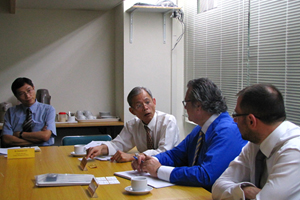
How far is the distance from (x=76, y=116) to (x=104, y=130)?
1.54ft

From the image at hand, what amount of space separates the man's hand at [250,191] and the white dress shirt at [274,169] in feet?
0.08

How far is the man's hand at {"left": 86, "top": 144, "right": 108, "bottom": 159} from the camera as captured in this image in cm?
276

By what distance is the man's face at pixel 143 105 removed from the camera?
2.92 meters

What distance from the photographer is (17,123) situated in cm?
379

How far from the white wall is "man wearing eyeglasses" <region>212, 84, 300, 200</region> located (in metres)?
3.82

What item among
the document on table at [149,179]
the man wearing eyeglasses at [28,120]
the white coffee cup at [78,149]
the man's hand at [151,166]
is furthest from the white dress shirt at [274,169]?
the man wearing eyeglasses at [28,120]

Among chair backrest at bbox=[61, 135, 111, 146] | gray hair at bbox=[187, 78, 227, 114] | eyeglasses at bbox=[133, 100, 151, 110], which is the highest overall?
gray hair at bbox=[187, 78, 227, 114]

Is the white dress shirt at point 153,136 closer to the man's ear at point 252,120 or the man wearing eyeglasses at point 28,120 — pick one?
the man wearing eyeglasses at point 28,120

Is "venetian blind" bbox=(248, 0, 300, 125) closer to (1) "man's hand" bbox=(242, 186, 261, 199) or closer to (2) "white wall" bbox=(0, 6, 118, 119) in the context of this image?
(1) "man's hand" bbox=(242, 186, 261, 199)

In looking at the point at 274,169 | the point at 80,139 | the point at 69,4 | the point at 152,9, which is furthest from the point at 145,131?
the point at 69,4

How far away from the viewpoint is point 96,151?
111 inches

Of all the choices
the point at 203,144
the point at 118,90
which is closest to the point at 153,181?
the point at 203,144

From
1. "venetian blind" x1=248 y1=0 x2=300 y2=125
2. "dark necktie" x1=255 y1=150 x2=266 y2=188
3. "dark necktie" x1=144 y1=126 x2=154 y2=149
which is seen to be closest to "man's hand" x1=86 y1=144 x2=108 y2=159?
"dark necktie" x1=144 y1=126 x2=154 y2=149

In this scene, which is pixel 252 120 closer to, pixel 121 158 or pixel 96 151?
pixel 121 158
